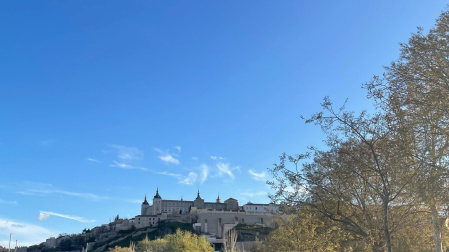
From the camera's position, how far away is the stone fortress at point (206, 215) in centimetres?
12788

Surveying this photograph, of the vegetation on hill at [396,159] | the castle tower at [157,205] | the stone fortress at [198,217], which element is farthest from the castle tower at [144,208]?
the vegetation on hill at [396,159]

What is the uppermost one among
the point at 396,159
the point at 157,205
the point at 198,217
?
the point at 157,205

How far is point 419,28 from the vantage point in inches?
647

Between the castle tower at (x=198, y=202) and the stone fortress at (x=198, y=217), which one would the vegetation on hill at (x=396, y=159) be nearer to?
the stone fortress at (x=198, y=217)

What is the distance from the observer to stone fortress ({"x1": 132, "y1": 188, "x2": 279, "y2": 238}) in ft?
420

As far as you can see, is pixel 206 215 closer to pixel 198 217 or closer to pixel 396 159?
pixel 198 217

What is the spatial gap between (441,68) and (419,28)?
2.62 m

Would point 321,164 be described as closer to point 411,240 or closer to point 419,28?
point 419,28

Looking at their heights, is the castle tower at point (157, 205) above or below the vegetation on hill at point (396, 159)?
above

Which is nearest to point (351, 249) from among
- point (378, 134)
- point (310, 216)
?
point (310, 216)

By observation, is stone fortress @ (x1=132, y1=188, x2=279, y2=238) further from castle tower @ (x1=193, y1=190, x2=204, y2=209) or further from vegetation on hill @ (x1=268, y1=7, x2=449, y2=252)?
vegetation on hill @ (x1=268, y1=7, x2=449, y2=252)

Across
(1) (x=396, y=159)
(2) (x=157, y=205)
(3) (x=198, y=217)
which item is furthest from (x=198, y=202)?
(1) (x=396, y=159)

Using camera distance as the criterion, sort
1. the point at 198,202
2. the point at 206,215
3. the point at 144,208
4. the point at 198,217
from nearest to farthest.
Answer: the point at 206,215 → the point at 198,217 → the point at 198,202 → the point at 144,208

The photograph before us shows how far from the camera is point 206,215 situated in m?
130
